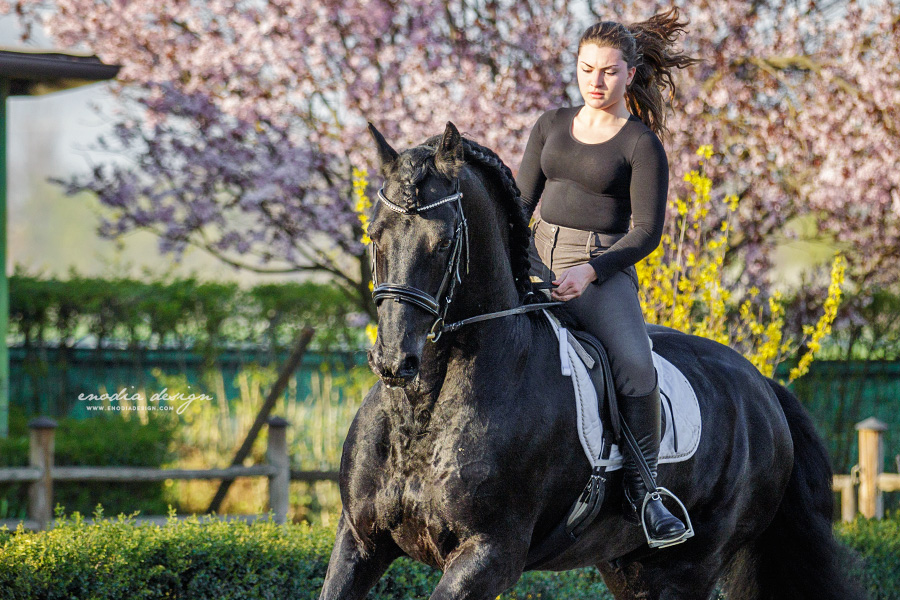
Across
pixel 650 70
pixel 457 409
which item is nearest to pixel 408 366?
pixel 457 409

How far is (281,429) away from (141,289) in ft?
9.22

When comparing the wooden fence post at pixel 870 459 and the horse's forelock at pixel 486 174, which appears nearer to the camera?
the horse's forelock at pixel 486 174

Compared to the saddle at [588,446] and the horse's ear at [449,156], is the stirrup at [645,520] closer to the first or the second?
the saddle at [588,446]

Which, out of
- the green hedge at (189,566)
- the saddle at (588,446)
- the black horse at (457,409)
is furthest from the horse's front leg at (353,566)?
the green hedge at (189,566)

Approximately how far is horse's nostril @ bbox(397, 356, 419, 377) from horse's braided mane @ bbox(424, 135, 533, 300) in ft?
2.51

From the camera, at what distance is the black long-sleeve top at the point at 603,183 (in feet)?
11.1

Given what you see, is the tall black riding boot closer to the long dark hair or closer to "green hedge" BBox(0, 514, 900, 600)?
the long dark hair

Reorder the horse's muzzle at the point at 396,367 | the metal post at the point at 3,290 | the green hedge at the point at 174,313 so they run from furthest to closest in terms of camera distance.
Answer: the green hedge at the point at 174,313 → the metal post at the point at 3,290 → the horse's muzzle at the point at 396,367

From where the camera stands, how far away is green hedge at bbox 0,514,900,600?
4297mm

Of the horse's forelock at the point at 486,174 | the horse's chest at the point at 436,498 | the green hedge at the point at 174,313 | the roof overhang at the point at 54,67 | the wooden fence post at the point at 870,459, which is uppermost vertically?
the roof overhang at the point at 54,67

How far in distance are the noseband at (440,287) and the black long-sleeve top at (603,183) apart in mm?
538

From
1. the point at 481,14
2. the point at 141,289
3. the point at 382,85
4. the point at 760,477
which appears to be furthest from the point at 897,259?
the point at 141,289

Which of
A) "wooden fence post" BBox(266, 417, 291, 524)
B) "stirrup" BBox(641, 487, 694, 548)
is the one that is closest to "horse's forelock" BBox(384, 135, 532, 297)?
"stirrup" BBox(641, 487, 694, 548)

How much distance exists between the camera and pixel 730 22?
9.27 meters
